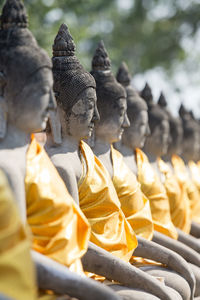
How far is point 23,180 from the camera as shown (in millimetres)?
3602

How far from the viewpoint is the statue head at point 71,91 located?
182 inches

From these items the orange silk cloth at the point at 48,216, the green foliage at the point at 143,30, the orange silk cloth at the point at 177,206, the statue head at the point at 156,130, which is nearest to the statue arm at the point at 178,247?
the orange silk cloth at the point at 177,206

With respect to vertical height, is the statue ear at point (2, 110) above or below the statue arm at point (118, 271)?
above

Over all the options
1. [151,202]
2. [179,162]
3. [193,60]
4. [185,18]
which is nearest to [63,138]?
[151,202]

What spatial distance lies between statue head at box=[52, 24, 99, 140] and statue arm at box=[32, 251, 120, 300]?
1.40 meters

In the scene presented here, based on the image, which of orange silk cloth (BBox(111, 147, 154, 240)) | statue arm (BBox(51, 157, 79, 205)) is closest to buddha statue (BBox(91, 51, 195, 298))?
orange silk cloth (BBox(111, 147, 154, 240))

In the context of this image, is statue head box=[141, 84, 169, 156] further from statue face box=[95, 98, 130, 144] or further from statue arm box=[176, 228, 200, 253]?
statue face box=[95, 98, 130, 144]

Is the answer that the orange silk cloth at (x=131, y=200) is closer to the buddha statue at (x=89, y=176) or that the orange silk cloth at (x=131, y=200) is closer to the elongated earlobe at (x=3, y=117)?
the buddha statue at (x=89, y=176)

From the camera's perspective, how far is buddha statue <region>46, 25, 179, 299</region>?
4398mm

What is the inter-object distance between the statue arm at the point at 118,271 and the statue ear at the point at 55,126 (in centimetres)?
77

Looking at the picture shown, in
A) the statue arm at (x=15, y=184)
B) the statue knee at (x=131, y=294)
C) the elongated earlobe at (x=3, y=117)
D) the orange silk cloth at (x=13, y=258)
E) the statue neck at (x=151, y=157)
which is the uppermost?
the elongated earlobe at (x=3, y=117)

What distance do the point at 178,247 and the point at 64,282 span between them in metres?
2.53

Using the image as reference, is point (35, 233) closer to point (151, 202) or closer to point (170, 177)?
point (151, 202)

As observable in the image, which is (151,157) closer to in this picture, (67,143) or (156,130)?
(156,130)
